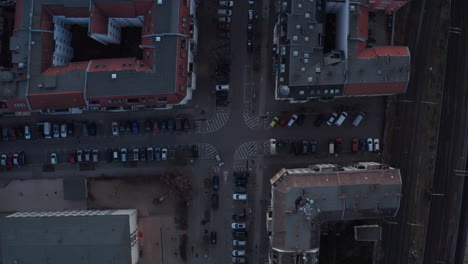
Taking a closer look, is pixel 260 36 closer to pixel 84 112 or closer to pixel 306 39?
pixel 306 39

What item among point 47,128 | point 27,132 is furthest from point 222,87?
point 27,132

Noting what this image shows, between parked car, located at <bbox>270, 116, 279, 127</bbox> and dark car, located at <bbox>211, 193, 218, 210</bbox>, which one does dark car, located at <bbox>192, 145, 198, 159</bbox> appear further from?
parked car, located at <bbox>270, 116, 279, 127</bbox>

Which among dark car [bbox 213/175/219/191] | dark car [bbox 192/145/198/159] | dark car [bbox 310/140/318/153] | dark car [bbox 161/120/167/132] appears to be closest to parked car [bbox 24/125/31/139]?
dark car [bbox 161/120/167/132]

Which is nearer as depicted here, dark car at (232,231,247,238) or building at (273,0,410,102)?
building at (273,0,410,102)

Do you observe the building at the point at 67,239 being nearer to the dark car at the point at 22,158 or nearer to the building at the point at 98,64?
the dark car at the point at 22,158

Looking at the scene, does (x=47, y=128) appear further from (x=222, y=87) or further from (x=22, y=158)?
(x=222, y=87)

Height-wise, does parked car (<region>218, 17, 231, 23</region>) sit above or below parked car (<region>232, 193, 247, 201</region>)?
above

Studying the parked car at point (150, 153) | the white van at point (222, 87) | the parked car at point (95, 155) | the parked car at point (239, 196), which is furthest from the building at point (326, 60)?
the parked car at point (95, 155)
